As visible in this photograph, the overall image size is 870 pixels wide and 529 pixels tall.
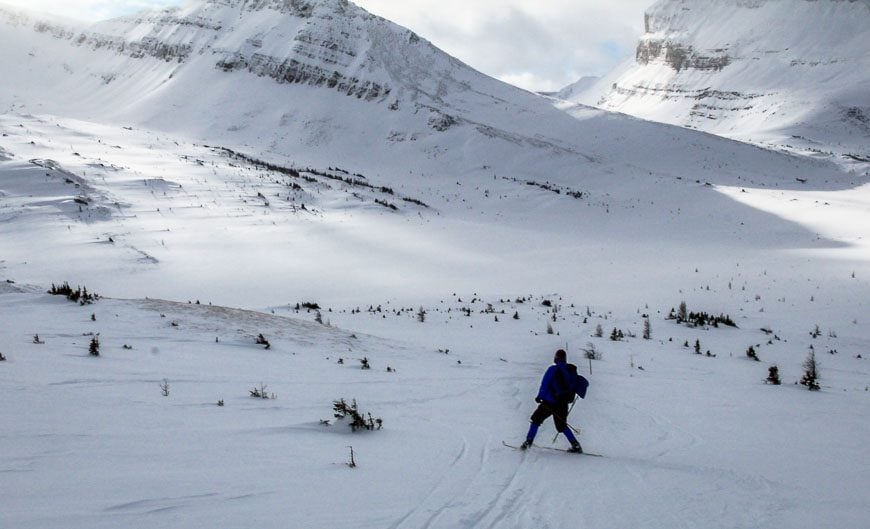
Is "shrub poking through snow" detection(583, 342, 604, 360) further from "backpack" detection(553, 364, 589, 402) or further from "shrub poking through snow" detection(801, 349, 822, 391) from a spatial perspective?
"backpack" detection(553, 364, 589, 402)

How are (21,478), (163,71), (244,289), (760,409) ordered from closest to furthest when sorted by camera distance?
(21,478) < (760,409) < (244,289) < (163,71)

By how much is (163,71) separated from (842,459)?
68386 mm

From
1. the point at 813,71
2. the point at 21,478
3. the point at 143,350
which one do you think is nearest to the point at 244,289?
the point at 143,350

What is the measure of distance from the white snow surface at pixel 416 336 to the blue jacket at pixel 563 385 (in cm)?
60

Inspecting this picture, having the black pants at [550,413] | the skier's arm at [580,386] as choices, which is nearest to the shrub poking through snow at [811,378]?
the skier's arm at [580,386]

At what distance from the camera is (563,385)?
241 inches

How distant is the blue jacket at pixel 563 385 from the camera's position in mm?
6105

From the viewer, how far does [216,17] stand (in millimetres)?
66188

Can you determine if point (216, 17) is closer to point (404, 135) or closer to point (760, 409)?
point (404, 135)

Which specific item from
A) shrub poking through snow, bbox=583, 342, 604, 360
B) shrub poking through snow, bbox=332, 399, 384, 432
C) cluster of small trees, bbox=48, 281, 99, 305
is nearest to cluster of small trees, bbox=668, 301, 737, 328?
shrub poking through snow, bbox=583, 342, 604, 360

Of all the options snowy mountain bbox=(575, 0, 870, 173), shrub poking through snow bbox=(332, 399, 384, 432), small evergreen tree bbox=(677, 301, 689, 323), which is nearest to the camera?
shrub poking through snow bbox=(332, 399, 384, 432)

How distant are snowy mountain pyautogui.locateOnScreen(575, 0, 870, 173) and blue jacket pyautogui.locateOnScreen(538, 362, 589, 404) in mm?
74960

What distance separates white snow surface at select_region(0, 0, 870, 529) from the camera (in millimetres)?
4539

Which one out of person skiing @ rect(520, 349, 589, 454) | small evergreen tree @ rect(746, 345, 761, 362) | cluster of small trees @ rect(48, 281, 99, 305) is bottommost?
person skiing @ rect(520, 349, 589, 454)
